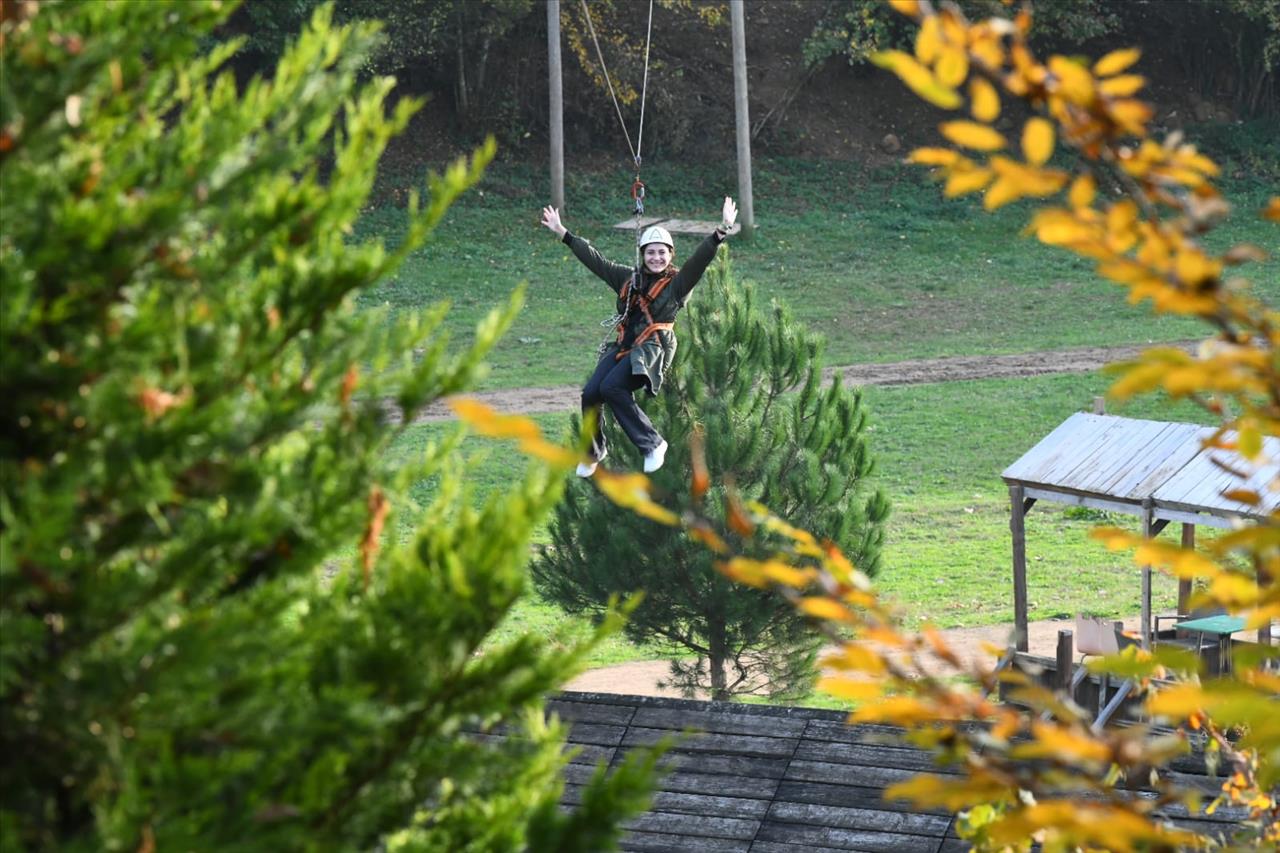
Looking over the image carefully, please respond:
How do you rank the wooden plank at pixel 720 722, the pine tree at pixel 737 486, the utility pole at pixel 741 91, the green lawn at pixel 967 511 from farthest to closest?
1. the utility pole at pixel 741 91
2. the green lawn at pixel 967 511
3. the pine tree at pixel 737 486
4. the wooden plank at pixel 720 722

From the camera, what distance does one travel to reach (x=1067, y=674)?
47.4 ft

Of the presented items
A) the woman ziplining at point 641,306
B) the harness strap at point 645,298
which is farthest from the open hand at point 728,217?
the harness strap at point 645,298

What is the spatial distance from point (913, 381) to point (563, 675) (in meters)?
25.4

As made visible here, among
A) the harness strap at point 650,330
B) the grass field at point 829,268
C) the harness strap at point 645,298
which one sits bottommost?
the grass field at point 829,268

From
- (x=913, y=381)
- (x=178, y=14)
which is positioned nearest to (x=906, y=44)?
(x=913, y=381)

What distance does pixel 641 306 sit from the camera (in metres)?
10.4

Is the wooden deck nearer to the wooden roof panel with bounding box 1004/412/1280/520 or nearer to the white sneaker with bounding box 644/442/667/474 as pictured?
the white sneaker with bounding box 644/442/667/474

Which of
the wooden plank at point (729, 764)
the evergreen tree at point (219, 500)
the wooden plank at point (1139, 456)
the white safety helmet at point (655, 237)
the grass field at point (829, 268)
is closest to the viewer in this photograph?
the evergreen tree at point (219, 500)

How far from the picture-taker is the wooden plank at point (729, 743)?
26.5 feet

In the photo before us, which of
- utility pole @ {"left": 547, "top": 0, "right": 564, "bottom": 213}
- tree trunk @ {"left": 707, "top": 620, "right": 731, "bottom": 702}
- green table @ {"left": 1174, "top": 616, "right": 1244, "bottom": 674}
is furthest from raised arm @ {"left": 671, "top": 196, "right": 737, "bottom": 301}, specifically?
utility pole @ {"left": 547, "top": 0, "right": 564, "bottom": 213}

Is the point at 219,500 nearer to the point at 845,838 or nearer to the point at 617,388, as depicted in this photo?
the point at 845,838

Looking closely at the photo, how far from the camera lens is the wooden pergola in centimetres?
1439

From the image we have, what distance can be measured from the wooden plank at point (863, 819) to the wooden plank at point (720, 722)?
1.72 feet

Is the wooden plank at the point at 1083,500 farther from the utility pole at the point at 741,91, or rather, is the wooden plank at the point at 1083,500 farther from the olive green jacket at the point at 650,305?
the utility pole at the point at 741,91
